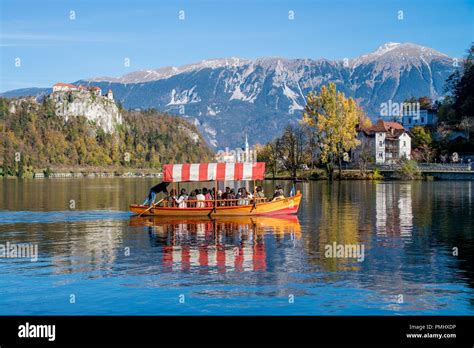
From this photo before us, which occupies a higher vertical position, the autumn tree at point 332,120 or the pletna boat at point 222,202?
the autumn tree at point 332,120

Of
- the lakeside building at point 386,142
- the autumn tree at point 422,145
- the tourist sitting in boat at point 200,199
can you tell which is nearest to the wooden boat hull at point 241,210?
the tourist sitting in boat at point 200,199

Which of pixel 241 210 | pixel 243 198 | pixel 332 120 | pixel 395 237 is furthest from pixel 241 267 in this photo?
pixel 332 120

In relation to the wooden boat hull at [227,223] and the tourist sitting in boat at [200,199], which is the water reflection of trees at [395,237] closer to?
the wooden boat hull at [227,223]

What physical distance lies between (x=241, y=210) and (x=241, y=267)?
999 inches

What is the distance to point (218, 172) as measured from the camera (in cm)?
5819

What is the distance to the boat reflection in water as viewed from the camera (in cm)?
3388

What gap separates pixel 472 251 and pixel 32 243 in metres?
27.3

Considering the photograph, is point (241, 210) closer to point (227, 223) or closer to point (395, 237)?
point (227, 223)

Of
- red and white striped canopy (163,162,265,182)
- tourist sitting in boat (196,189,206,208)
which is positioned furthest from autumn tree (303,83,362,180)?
red and white striped canopy (163,162,265,182)

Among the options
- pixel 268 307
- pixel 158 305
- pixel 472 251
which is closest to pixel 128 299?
pixel 158 305

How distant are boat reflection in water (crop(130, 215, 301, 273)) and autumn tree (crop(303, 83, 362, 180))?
3319 inches

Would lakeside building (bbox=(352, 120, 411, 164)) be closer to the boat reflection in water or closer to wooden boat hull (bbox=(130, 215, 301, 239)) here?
wooden boat hull (bbox=(130, 215, 301, 239))

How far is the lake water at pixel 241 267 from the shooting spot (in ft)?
84.0
